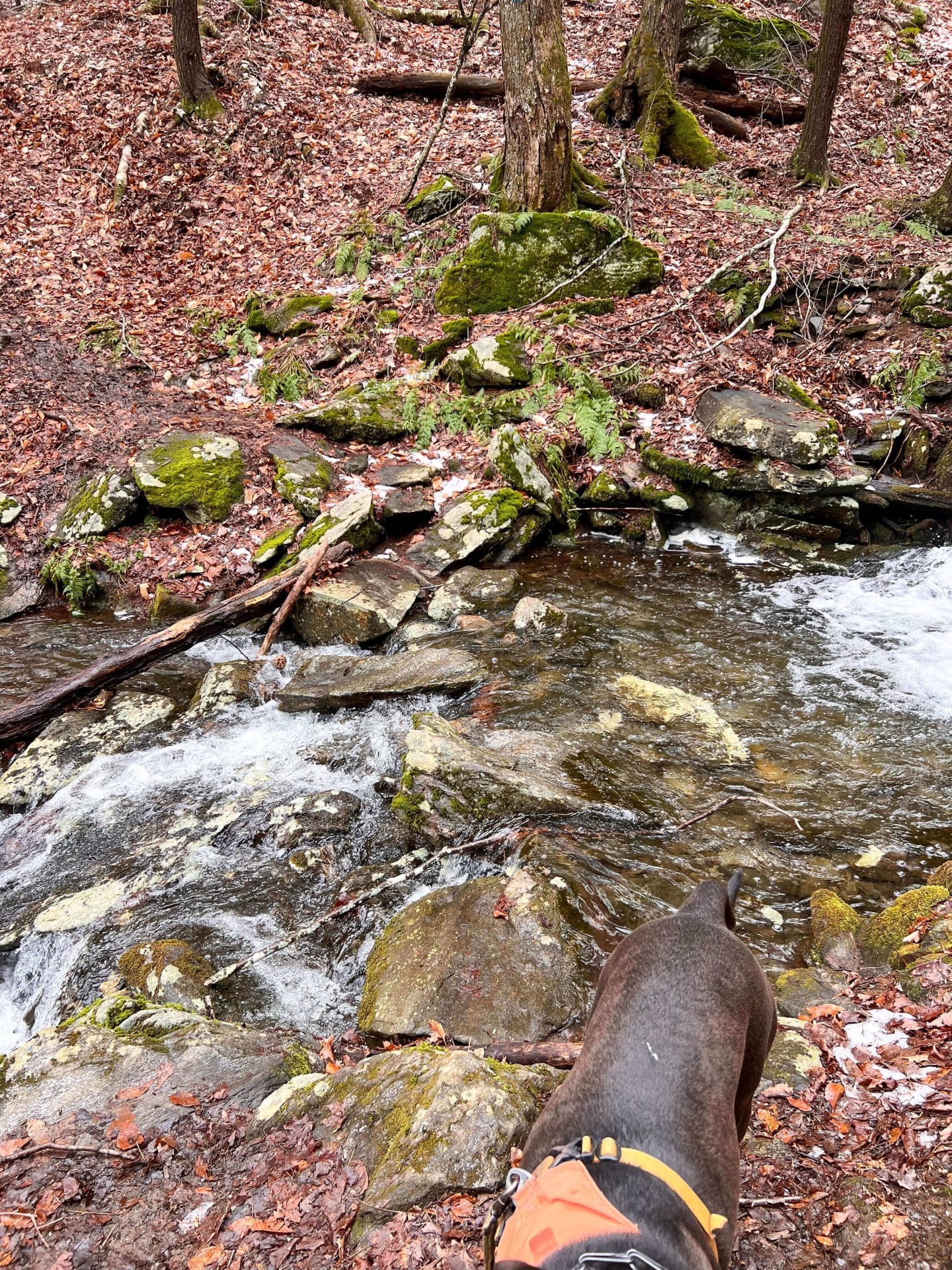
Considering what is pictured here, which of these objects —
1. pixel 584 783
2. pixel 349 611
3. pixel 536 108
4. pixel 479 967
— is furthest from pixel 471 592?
pixel 536 108

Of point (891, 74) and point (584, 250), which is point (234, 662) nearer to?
point (584, 250)

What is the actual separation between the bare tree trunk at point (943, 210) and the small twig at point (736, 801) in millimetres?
9278

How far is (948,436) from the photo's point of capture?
8266 mm

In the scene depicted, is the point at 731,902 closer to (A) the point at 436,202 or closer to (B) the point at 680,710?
(B) the point at 680,710

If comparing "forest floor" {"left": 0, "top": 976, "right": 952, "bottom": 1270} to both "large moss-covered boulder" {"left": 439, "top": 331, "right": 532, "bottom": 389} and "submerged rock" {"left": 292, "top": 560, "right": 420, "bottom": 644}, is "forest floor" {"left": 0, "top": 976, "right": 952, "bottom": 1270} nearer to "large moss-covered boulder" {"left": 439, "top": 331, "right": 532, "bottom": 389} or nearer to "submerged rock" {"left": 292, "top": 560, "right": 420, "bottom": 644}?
"submerged rock" {"left": 292, "top": 560, "right": 420, "bottom": 644}

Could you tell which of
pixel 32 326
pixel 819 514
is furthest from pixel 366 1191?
pixel 32 326

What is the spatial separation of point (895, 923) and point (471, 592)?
4638mm

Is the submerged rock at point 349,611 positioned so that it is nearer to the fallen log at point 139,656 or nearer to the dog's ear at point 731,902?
the fallen log at point 139,656

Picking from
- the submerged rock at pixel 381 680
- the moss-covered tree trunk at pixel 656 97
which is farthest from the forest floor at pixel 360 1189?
the moss-covered tree trunk at pixel 656 97

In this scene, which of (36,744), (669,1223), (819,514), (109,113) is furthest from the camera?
(109,113)

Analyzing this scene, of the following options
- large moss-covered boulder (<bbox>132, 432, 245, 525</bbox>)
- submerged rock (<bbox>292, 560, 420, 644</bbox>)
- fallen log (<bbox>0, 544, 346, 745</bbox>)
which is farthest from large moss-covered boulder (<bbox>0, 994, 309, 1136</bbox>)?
large moss-covered boulder (<bbox>132, 432, 245, 525</bbox>)

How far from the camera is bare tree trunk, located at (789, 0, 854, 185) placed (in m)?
11.2

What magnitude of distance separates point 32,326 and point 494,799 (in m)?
9.62

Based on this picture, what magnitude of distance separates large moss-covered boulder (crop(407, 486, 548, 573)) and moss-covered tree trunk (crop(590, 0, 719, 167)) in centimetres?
797
